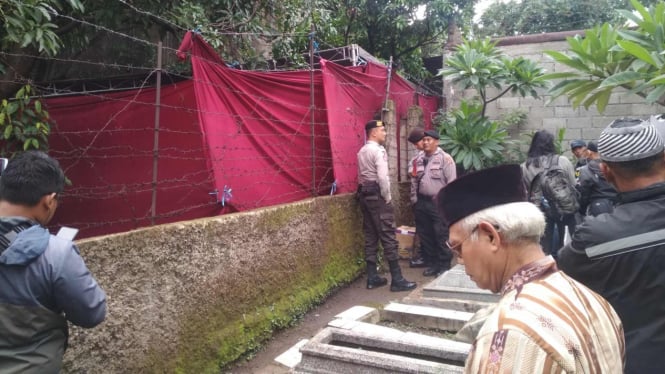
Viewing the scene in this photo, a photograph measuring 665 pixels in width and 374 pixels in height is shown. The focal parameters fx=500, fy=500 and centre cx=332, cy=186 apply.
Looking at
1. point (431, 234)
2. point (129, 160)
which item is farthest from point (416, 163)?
point (129, 160)

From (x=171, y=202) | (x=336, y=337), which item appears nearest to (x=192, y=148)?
(x=171, y=202)

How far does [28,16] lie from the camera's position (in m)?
3.64

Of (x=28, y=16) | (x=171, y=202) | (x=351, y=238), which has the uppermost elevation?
(x=28, y=16)

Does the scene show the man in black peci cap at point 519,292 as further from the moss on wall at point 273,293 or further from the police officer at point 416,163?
the police officer at point 416,163

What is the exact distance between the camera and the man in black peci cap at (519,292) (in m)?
1.02

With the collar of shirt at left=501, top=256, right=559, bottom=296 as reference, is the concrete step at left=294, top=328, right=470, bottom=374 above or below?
below

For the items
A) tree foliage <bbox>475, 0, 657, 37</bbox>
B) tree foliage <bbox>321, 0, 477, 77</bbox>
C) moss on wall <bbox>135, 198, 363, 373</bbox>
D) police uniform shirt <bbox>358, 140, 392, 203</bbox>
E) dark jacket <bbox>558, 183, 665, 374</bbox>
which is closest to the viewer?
dark jacket <bbox>558, 183, 665, 374</bbox>

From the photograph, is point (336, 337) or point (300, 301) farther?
point (300, 301)

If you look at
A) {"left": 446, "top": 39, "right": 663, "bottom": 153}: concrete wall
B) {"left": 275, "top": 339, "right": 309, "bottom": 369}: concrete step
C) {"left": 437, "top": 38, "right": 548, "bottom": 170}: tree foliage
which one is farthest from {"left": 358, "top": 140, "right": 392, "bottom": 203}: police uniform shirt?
{"left": 446, "top": 39, "right": 663, "bottom": 153}: concrete wall

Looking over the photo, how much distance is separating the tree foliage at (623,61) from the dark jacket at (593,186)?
126cm

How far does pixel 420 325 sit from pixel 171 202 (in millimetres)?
2547

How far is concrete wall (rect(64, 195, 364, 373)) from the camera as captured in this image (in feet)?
9.53

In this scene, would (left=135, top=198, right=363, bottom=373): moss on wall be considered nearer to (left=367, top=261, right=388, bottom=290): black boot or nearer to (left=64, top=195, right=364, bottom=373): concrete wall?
(left=64, top=195, right=364, bottom=373): concrete wall

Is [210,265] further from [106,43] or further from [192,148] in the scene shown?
[106,43]
